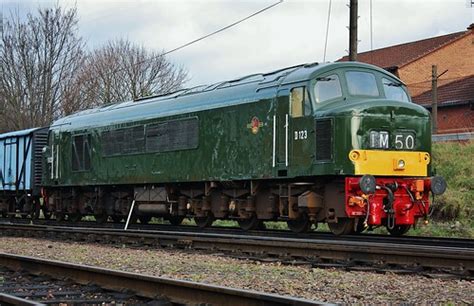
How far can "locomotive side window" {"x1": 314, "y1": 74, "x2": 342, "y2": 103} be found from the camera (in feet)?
44.4

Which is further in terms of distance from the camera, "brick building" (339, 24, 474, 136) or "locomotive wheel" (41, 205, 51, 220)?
"brick building" (339, 24, 474, 136)

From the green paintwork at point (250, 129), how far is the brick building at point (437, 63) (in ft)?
91.4

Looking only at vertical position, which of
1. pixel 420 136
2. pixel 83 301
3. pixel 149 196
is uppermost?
pixel 420 136

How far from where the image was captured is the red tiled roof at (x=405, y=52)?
4875 centimetres

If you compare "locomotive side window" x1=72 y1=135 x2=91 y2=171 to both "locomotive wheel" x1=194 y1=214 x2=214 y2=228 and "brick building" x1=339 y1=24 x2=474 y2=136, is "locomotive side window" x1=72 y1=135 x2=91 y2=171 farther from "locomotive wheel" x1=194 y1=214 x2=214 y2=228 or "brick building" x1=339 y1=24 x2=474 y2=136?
"brick building" x1=339 y1=24 x2=474 y2=136

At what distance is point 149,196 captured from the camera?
18.2 meters

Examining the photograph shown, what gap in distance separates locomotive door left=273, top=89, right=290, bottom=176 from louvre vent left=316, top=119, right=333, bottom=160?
33.9 inches

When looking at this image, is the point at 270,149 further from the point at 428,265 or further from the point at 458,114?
the point at 458,114

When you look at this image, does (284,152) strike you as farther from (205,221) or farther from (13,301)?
(13,301)

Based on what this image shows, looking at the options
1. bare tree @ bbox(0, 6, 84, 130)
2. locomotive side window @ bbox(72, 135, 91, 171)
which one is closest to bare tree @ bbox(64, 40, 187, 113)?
bare tree @ bbox(0, 6, 84, 130)

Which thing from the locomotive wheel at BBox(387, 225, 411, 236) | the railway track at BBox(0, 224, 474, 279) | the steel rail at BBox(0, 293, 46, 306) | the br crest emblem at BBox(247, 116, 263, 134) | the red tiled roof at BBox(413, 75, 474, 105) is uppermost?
the red tiled roof at BBox(413, 75, 474, 105)

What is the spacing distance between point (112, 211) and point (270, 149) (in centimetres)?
743

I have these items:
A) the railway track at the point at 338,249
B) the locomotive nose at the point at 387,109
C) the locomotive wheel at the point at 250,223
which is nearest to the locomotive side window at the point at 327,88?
the locomotive nose at the point at 387,109

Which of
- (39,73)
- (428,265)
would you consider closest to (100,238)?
(428,265)
